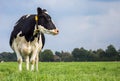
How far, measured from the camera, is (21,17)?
1714 centimetres

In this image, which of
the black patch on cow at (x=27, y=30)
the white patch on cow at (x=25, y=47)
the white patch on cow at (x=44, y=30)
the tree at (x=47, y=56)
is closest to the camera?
the white patch on cow at (x=44, y=30)

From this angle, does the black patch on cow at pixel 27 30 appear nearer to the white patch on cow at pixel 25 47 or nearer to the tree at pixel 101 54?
the white patch on cow at pixel 25 47

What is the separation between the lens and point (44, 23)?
15297mm

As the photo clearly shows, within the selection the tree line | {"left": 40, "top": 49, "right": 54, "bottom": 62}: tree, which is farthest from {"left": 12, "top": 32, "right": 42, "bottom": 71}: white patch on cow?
{"left": 40, "top": 49, "right": 54, "bottom": 62}: tree

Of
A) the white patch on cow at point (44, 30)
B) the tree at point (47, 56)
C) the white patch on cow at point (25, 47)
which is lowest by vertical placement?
the white patch on cow at point (25, 47)

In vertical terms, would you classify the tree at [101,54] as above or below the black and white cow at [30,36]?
above

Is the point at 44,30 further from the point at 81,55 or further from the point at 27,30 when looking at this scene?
the point at 81,55

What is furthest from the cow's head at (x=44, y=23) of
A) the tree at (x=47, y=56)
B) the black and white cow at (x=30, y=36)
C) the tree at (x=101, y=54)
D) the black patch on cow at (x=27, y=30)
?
the tree at (x=101, y=54)

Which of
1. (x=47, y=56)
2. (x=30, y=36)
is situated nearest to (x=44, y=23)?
(x=30, y=36)

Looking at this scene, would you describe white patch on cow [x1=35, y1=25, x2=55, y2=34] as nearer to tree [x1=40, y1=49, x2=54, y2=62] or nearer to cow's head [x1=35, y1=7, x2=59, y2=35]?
cow's head [x1=35, y1=7, x2=59, y2=35]

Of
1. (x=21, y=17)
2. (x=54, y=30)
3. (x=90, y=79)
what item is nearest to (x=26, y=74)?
(x=90, y=79)

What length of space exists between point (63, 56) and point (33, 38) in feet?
391

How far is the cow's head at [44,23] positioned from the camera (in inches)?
586

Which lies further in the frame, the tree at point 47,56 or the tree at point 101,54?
the tree at point 101,54
